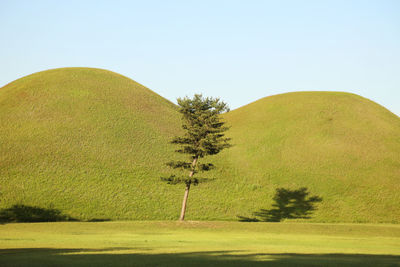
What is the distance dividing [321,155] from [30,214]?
55.7 meters

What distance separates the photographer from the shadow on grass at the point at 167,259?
62.0ft

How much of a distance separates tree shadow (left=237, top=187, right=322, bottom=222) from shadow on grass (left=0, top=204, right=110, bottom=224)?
84.4ft

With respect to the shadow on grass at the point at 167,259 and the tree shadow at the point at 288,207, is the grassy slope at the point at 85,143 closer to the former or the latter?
the tree shadow at the point at 288,207

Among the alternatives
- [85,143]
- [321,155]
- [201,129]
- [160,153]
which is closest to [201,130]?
[201,129]

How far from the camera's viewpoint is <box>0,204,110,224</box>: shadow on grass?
57.5 metres

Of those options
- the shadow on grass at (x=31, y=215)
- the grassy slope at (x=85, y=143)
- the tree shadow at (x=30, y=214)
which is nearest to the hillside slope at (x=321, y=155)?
the grassy slope at (x=85, y=143)

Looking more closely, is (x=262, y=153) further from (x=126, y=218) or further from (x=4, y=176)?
(x=4, y=176)

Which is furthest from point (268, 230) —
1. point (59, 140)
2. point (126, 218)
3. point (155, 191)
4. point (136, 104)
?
point (136, 104)

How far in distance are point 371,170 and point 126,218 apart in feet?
155

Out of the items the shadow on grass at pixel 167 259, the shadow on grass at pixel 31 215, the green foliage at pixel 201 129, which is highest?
the green foliage at pixel 201 129

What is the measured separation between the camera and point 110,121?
9212 centimetres

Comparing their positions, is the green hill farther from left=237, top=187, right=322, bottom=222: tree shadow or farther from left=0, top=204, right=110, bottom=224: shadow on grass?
left=0, top=204, right=110, bottom=224: shadow on grass

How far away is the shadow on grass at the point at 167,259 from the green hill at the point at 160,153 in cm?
4020

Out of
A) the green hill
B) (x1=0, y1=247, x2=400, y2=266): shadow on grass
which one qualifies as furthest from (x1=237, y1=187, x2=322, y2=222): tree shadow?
(x1=0, y1=247, x2=400, y2=266): shadow on grass
